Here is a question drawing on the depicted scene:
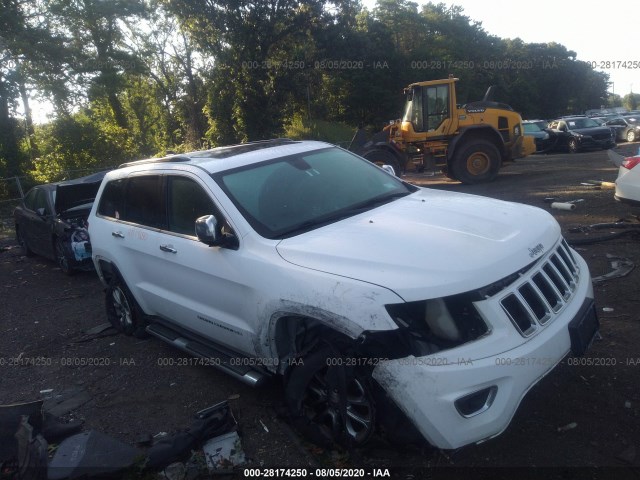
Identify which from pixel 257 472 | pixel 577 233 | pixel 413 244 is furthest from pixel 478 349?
pixel 577 233

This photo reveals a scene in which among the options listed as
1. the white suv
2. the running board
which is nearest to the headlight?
the white suv

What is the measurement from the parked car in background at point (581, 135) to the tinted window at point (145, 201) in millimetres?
22397

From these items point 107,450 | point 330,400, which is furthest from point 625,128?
point 107,450

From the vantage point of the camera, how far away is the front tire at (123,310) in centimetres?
559

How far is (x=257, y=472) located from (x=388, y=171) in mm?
2960

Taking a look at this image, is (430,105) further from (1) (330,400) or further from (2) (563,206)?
(1) (330,400)

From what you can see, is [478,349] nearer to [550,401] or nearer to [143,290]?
[550,401]

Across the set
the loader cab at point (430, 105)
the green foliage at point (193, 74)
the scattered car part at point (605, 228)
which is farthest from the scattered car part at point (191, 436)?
the green foliage at point (193, 74)

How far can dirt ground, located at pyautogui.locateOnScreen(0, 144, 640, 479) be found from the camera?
3.32 metres

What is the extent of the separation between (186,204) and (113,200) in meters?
1.57

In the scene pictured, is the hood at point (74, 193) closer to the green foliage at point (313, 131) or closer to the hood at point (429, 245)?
the hood at point (429, 245)

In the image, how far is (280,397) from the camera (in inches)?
172

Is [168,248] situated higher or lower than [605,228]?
higher

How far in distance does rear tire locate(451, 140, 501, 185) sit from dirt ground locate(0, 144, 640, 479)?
22.9ft
